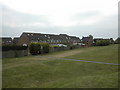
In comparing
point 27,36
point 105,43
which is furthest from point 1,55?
point 105,43

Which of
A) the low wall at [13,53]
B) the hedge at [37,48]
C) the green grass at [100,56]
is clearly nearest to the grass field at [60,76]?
the green grass at [100,56]

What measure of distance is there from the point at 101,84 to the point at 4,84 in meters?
6.07

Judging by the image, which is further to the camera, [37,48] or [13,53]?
[37,48]

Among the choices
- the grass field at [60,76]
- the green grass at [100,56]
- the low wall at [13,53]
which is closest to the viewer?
the grass field at [60,76]

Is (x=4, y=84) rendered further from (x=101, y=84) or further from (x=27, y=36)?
(x=27, y=36)

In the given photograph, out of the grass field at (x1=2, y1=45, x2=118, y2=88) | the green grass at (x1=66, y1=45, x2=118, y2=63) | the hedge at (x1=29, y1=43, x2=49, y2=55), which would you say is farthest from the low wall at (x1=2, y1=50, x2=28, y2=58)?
the green grass at (x1=66, y1=45, x2=118, y2=63)

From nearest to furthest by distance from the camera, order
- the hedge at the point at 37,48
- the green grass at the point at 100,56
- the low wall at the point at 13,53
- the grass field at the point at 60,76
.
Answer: the grass field at the point at 60,76, the green grass at the point at 100,56, the low wall at the point at 13,53, the hedge at the point at 37,48

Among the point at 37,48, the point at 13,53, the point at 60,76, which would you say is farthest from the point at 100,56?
the point at 13,53

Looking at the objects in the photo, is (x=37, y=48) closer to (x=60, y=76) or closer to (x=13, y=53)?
(x=13, y=53)

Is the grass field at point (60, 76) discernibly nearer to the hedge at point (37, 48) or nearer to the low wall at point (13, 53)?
the low wall at point (13, 53)

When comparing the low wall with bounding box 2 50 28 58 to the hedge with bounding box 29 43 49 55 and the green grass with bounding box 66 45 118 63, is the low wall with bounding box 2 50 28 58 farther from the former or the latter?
the green grass with bounding box 66 45 118 63

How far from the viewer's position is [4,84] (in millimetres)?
6707

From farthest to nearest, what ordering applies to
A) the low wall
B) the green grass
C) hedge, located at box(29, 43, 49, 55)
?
hedge, located at box(29, 43, 49, 55) → the low wall → the green grass

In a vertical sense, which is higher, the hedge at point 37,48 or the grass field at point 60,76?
the hedge at point 37,48
